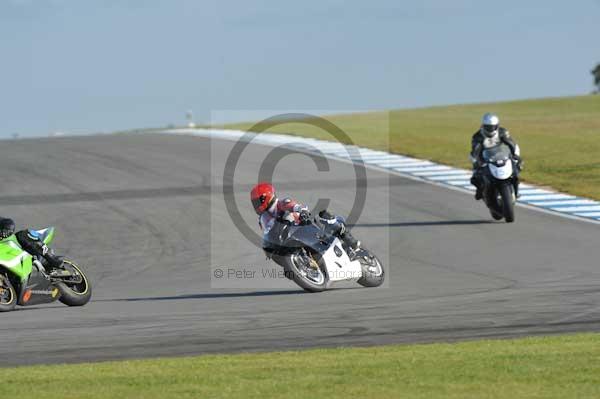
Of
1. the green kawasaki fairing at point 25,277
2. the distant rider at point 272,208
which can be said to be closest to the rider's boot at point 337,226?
the distant rider at point 272,208

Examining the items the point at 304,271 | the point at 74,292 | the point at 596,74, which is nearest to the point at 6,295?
the point at 74,292

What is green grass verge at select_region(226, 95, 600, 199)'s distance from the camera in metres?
30.1

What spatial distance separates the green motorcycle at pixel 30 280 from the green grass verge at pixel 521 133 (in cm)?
1380

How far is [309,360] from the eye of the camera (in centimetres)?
950

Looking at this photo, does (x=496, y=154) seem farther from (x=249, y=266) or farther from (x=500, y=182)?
(x=249, y=266)

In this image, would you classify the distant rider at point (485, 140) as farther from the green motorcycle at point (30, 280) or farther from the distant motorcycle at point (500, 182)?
the green motorcycle at point (30, 280)

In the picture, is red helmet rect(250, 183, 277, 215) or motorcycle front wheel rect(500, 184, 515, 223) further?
motorcycle front wheel rect(500, 184, 515, 223)

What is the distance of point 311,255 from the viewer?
14602 mm

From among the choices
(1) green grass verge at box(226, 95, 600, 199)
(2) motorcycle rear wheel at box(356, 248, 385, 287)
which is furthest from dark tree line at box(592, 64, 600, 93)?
(2) motorcycle rear wheel at box(356, 248, 385, 287)

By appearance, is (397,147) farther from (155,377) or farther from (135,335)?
(155,377)

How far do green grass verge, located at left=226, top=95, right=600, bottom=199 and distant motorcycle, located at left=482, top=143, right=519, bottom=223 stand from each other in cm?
393

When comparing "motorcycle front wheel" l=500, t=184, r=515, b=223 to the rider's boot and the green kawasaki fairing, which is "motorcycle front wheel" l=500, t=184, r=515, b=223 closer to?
the rider's boot

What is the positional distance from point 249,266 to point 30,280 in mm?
4593

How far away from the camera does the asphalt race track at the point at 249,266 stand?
36.4 feet
